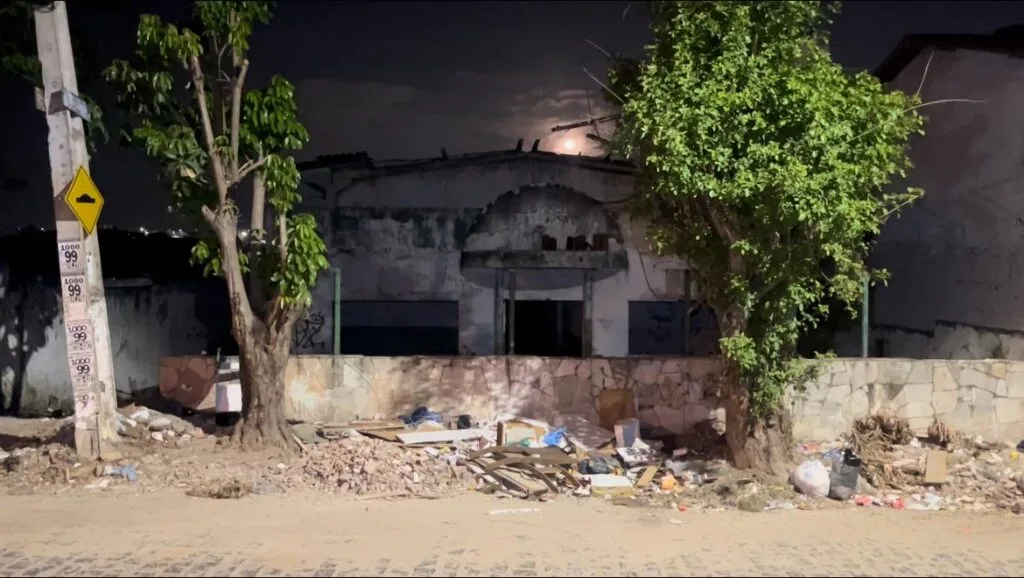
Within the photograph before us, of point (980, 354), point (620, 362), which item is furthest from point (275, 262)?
point (980, 354)

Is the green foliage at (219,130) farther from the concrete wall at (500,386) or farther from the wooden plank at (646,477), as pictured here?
the wooden plank at (646,477)

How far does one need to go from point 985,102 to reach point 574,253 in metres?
7.49

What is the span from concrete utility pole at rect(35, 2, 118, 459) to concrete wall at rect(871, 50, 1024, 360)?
38.4 feet

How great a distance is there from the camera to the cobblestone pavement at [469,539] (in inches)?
240

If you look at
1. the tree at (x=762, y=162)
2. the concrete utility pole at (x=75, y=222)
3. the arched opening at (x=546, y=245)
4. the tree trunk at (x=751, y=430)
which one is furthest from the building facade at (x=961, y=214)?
the concrete utility pole at (x=75, y=222)

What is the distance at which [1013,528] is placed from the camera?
24.2 feet

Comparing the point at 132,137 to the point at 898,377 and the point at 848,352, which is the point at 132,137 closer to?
the point at 898,377

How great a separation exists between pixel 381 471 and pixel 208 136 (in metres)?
4.06

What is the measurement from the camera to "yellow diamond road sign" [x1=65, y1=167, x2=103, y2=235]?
28.2 feet

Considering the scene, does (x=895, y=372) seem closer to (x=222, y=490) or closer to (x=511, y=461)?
(x=511, y=461)

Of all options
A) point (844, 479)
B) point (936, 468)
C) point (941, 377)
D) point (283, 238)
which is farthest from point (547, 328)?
point (844, 479)

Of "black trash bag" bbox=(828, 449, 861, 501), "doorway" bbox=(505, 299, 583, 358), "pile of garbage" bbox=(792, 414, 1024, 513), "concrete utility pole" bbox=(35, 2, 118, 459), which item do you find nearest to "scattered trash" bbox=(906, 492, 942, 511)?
"pile of garbage" bbox=(792, 414, 1024, 513)

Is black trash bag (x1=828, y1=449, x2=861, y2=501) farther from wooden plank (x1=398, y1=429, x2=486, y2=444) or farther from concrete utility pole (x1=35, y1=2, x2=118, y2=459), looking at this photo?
concrete utility pole (x1=35, y1=2, x2=118, y2=459)

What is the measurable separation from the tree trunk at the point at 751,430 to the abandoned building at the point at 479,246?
26.7 feet
